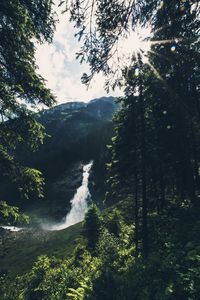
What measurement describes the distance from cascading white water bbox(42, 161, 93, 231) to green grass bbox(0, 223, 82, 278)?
11604mm

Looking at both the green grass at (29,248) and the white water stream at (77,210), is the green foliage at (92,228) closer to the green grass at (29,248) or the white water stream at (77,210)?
the green grass at (29,248)

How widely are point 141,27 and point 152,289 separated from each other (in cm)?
1006

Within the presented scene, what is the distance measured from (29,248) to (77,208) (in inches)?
1270

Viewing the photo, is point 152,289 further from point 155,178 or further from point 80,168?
point 80,168

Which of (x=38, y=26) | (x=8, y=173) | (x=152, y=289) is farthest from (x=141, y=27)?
(x=152, y=289)

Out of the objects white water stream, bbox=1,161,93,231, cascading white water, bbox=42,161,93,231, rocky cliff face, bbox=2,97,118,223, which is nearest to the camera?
white water stream, bbox=1,161,93,231

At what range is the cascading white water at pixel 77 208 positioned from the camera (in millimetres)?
66000

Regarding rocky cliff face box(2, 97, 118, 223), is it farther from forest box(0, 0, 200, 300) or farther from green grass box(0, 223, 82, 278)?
forest box(0, 0, 200, 300)

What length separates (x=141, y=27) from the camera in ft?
26.9

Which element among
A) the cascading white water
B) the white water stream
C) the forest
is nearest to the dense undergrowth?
the forest

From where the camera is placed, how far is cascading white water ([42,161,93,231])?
66.0 metres

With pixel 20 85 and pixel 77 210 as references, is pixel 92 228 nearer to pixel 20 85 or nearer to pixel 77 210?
pixel 20 85

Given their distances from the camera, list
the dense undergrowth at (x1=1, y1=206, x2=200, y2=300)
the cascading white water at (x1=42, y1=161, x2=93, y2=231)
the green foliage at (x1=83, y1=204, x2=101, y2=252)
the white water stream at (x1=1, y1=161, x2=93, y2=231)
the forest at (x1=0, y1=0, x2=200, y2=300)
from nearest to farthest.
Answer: the forest at (x1=0, y1=0, x2=200, y2=300) → the dense undergrowth at (x1=1, y1=206, x2=200, y2=300) → the green foliage at (x1=83, y1=204, x2=101, y2=252) → the white water stream at (x1=1, y1=161, x2=93, y2=231) → the cascading white water at (x1=42, y1=161, x2=93, y2=231)

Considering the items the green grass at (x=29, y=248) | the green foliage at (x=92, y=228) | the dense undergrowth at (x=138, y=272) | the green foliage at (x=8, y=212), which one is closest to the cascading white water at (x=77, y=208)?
the green grass at (x=29, y=248)
